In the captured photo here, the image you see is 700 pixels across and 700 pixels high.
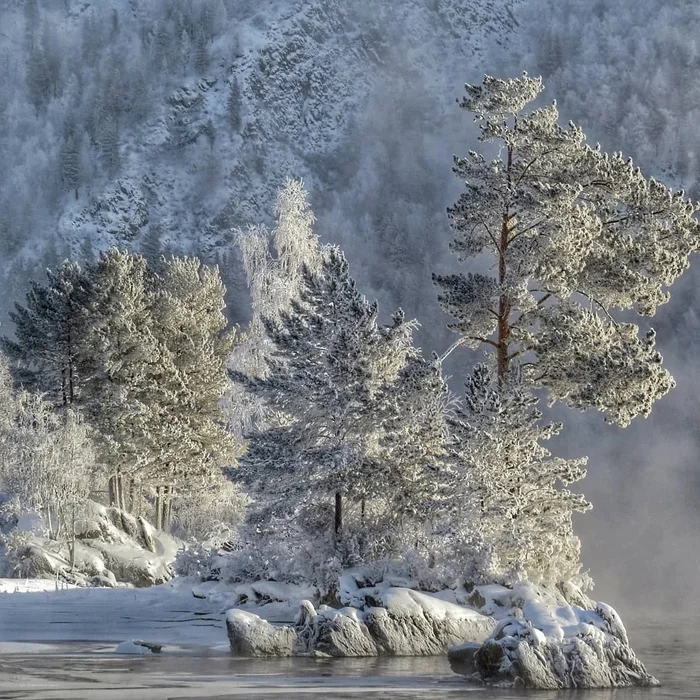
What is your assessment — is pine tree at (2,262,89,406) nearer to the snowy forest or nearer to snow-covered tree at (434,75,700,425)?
the snowy forest

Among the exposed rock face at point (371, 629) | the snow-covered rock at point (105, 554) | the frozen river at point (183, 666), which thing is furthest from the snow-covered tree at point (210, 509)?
the exposed rock face at point (371, 629)

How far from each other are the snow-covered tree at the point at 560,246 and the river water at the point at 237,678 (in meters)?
8.53

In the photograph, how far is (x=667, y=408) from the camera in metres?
140

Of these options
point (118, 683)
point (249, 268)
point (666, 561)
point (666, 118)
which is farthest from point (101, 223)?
point (118, 683)

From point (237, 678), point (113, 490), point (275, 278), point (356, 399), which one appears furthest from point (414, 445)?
point (113, 490)

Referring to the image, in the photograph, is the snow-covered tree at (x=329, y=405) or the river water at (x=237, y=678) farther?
the snow-covered tree at (x=329, y=405)

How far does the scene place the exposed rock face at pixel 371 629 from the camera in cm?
2339

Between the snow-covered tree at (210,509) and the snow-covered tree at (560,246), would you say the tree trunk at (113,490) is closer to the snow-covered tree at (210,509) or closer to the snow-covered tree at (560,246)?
the snow-covered tree at (210,509)

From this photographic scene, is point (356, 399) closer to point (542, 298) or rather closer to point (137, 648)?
point (542, 298)

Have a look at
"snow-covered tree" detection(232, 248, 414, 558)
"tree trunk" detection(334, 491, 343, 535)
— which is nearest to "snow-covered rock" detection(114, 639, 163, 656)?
"snow-covered tree" detection(232, 248, 414, 558)

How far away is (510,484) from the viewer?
29.3 meters

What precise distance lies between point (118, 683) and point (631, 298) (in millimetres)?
17907

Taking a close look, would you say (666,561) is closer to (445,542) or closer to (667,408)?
(667,408)

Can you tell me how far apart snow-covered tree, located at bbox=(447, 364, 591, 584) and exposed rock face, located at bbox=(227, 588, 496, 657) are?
2829mm
